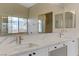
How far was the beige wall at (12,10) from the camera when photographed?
1.27 metres

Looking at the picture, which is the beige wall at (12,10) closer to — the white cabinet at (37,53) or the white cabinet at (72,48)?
the white cabinet at (37,53)

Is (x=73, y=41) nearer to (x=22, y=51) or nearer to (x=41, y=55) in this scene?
(x=41, y=55)

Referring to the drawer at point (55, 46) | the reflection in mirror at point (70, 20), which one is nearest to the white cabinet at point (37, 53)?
the drawer at point (55, 46)

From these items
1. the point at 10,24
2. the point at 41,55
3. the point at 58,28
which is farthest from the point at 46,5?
the point at 41,55

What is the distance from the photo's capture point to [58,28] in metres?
1.34

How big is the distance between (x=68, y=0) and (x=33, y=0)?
0.36m

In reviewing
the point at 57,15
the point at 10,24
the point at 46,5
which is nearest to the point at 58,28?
the point at 57,15

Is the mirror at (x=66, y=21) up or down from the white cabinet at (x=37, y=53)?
up

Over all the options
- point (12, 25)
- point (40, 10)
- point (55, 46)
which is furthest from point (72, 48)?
point (12, 25)

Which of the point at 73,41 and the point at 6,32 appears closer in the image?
the point at 6,32

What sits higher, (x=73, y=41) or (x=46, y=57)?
(x=73, y=41)

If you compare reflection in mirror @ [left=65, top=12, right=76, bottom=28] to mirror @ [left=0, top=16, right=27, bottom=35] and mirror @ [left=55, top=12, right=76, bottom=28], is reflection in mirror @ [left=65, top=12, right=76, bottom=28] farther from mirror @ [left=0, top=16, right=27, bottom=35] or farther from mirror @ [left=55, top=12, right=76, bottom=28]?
mirror @ [left=0, top=16, right=27, bottom=35]

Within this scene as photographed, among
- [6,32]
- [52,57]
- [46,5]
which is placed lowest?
[52,57]

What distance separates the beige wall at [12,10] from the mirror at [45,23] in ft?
0.54
